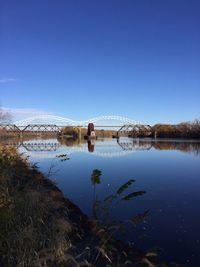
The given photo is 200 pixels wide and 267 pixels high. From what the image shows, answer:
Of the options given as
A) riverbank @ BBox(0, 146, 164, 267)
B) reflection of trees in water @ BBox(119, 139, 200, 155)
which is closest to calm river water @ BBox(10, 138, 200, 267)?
riverbank @ BBox(0, 146, 164, 267)

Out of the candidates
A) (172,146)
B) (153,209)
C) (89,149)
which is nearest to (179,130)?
(172,146)

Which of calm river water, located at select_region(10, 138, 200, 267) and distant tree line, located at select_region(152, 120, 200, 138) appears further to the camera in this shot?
distant tree line, located at select_region(152, 120, 200, 138)

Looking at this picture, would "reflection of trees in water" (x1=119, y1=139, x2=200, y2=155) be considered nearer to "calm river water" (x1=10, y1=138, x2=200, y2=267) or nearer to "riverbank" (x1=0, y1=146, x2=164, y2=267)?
"calm river water" (x1=10, y1=138, x2=200, y2=267)

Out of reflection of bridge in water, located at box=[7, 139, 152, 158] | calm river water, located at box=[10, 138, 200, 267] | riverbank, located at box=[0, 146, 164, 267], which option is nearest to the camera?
riverbank, located at box=[0, 146, 164, 267]

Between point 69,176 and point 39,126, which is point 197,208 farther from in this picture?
point 39,126

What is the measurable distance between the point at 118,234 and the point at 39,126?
161m

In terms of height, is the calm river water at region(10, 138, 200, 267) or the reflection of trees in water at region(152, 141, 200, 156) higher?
the reflection of trees in water at region(152, 141, 200, 156)

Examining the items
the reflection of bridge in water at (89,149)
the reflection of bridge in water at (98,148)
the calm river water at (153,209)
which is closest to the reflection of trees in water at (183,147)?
the reflection of bridge in water at (98,148)

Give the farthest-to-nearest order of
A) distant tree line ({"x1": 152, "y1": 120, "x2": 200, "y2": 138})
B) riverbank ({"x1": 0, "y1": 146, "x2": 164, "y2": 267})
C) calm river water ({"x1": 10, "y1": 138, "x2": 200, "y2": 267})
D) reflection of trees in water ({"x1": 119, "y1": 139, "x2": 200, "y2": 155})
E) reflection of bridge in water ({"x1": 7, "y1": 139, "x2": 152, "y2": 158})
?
distant tree line ({"x1": 152, "y1": 120, "x2": 200, "y2": 138}) → reflection of trees in water ({"x1": 119, "y1": 139, "x2": 200, "y2": 155}) → reflection of bridge in water ({"x1": 7, "y1": 139, "x2": 152, "y2": 158}) → calm river water ({"x1": 10, "y1": 138, "x2": 200, "y2": 267}) → riverbank ({"x1": 0, "y1": 146, "x2": 164, "y2": 267})

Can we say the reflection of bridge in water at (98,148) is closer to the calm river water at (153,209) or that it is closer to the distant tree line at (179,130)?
the calm river water at (153,209)

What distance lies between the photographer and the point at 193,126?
13462cm

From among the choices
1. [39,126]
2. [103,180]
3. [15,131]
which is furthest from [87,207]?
[39,126]

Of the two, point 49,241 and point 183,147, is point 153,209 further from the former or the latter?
point 183,147

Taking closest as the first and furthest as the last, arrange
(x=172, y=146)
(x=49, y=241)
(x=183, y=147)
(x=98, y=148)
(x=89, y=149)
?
1. (x=49, y=241)
2. (x=89, y=149)
3. (x=98, y=148)
4. (x=183, y=147)
5. (x=172, y=146)
